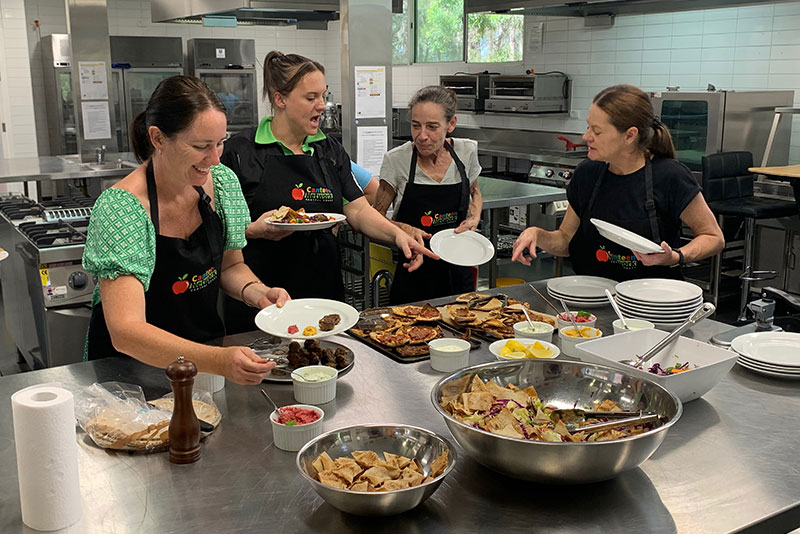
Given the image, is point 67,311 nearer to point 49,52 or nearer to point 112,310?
point 112,310

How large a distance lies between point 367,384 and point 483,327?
550mm

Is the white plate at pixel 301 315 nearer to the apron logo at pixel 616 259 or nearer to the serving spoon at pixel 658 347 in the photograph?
the serving spoon at pixel 658 347

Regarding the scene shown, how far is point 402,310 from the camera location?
263 cm

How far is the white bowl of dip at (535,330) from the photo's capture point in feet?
7.50

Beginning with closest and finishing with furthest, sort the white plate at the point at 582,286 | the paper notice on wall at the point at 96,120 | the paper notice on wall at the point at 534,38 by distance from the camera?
the white plate at the point at 582,286 → the paper notice on wall at the point at 96,120 → the paper notice on wall at the point at 534,38

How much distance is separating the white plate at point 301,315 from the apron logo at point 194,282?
0.70 ft

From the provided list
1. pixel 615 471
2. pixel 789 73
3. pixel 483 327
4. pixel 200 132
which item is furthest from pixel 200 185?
pixel 789 73

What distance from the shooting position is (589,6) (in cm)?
650

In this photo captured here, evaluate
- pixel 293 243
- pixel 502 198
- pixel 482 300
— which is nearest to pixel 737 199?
pixel 502 198

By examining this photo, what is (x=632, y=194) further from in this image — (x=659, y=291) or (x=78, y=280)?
(x=78, y=280)

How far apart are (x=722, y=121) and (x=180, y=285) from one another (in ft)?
16.2

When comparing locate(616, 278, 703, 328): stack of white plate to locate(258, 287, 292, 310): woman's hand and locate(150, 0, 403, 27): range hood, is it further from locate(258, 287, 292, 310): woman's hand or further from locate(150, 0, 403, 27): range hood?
locate(150, 0, 403, 27): range hood

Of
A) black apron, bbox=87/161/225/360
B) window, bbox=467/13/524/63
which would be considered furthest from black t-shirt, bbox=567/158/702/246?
window, bbox=467/13/524/63

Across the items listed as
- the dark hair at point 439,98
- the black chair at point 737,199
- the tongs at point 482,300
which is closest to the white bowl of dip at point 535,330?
the tongs at point 482,300
